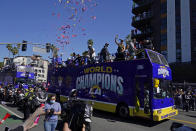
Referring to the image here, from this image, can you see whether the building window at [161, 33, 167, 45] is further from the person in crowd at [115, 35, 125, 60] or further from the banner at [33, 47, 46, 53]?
the person in crowd at [115, 35, 125, 60]

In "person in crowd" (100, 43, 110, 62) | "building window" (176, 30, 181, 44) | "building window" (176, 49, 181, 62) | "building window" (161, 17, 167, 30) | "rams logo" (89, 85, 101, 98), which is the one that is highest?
"building window" (161, 17, 167, 30)

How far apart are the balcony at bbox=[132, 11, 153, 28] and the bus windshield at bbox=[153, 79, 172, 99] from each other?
109 feet

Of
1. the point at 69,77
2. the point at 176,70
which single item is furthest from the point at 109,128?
the point at 176,70

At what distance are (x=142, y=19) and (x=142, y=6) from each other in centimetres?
350

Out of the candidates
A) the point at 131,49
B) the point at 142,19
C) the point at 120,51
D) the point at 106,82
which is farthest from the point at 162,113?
the point at 142,19

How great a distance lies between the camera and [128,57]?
10.5 meters

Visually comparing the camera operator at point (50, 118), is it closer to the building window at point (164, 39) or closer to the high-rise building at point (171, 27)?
the high-rise building at point (171, 27)

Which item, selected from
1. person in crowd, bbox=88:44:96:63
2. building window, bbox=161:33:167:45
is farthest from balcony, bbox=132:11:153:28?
person in crowd, bbox=88:44:96:63

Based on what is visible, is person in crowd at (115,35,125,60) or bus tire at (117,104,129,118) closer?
bus tire at (117,104,129,118)

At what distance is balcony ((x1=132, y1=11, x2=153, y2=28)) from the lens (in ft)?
132

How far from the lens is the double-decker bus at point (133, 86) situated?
28.1ft

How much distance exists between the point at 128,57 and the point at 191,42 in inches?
1091

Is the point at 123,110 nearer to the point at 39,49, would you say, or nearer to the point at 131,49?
the point at 131,49

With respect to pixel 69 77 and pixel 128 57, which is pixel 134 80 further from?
pixel 69 77
